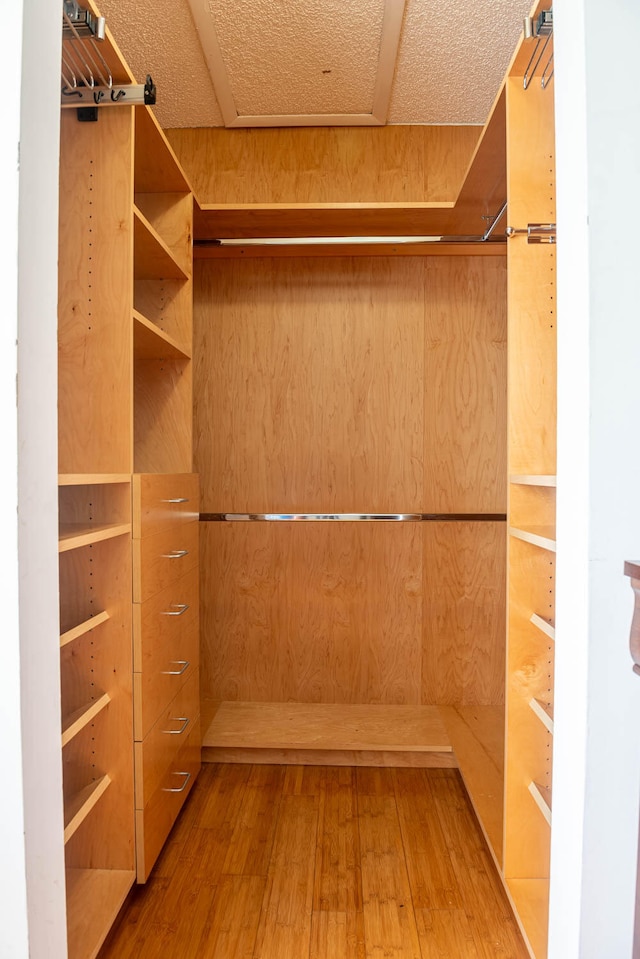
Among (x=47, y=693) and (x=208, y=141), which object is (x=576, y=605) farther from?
(x=208, y=141)

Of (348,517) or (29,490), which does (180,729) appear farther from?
(29,490)

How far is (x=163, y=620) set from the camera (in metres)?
1.86

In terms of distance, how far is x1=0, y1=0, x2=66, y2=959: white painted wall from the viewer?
85cm

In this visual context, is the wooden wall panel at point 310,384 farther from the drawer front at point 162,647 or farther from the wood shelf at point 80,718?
the wood shelf at point 80,718

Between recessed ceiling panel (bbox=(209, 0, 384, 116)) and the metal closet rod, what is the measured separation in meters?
1.70

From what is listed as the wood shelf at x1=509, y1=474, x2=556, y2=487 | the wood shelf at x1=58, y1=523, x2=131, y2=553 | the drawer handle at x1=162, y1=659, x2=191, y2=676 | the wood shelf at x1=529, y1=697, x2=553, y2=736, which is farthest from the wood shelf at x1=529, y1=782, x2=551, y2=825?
the wood shelf at x1=58, y1=523, x2=131, y2=553

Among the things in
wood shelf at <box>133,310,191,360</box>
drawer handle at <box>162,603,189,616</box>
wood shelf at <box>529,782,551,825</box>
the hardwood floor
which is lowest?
the hardwood floor

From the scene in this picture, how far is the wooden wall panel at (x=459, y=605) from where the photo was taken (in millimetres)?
2854

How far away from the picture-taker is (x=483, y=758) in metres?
2.32

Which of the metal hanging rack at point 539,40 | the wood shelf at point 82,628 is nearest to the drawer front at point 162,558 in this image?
the wood shelf at point 82,628

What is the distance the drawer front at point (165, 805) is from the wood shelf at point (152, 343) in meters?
1.27

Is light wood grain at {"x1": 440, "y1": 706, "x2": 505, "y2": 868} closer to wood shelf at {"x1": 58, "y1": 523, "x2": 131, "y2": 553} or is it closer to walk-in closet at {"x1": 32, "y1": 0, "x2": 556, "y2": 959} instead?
walk-in closet at {"x1": 32, "y1": 0, "x2": 556, "y2": 959}

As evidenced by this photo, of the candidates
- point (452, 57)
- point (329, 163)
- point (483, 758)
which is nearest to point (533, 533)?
point (483, 758)

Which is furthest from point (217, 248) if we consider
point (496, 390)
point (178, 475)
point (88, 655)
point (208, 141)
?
point (88, 655)
